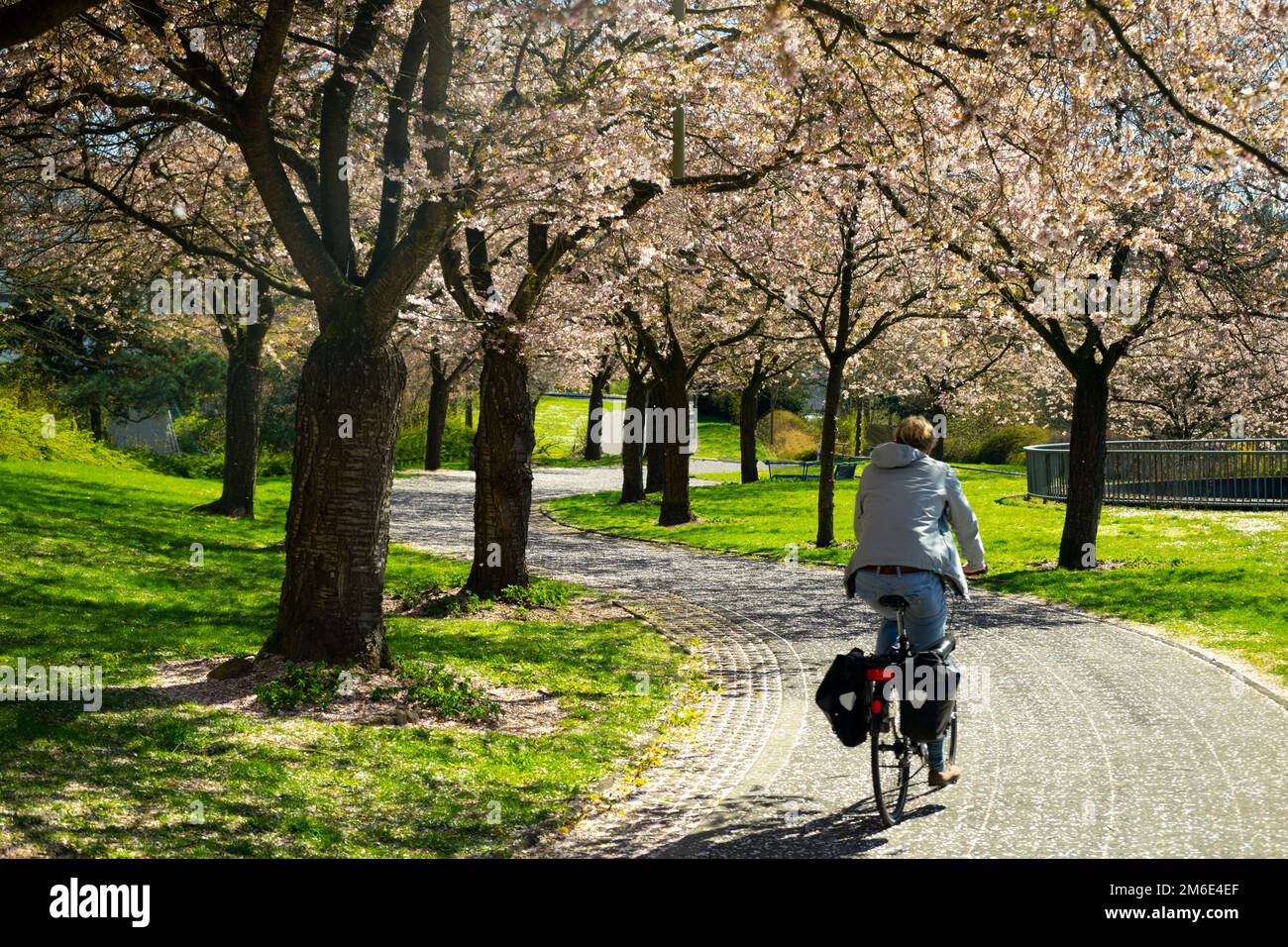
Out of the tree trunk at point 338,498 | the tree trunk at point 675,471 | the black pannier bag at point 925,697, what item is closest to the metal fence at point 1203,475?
the tree trunk at point 675,471

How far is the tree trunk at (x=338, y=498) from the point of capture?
29.5 feet

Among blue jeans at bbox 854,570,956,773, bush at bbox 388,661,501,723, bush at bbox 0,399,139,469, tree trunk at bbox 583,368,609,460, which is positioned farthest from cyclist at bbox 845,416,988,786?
tree trunk at bbox 583,368,609,460

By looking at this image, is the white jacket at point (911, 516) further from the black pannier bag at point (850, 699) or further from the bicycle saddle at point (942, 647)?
the black pannier bag at point (850, 699)

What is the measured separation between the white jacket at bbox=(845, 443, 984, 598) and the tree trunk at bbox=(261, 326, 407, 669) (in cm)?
401

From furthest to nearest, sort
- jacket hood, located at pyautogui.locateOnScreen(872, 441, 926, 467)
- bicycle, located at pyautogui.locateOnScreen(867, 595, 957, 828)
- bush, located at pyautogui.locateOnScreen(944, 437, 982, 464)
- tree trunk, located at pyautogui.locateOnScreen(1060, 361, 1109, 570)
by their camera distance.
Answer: bush, located at pyautogui.locateOnScreen(944, 437, 982, 464) < tree trunk, located at pyautogui.locateOnScreen(1060, 361, 1109, 570) < jacket hood, located at pyautogui.locateOnScreen(872, 441, 926, 467) < bicycle, located at pyautogui.locateOnScreen(867, 595, 957, 828)

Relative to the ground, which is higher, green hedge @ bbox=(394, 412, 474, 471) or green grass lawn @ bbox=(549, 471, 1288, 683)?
green hedge @ bbox=(394, 412, 474, 471)

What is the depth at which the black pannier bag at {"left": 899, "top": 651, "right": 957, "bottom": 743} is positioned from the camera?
20.5ft

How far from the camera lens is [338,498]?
29.6 feet

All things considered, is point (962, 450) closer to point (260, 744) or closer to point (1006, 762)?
point (1006, 762)

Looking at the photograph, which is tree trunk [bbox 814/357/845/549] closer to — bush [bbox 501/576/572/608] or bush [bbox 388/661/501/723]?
bush [bbox 501/576/572/608]

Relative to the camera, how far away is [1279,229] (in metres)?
17.2

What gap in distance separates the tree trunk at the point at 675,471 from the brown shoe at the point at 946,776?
751 inches

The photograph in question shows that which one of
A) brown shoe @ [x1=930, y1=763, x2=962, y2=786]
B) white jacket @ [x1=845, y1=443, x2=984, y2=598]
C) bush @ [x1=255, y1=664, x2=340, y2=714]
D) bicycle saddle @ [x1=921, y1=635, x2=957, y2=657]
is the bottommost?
brown shoe @ [x1=930, y1=763, x2=962, y2=786]

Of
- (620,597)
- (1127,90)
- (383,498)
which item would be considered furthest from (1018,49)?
(620,597)
